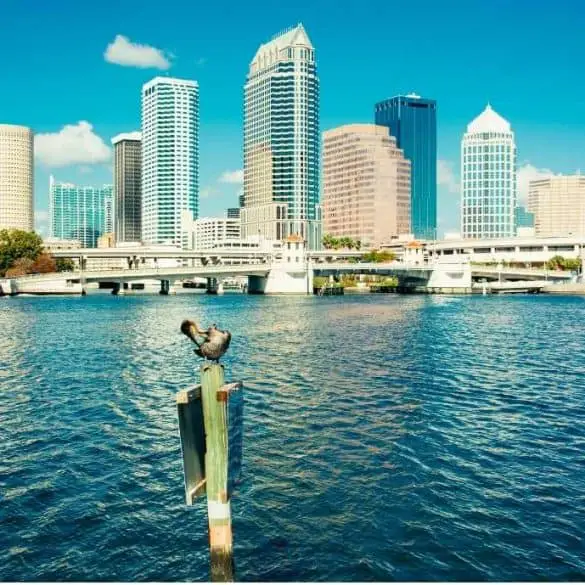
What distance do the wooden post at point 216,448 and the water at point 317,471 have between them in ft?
8.24

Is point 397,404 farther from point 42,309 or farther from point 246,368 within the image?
point 42,309

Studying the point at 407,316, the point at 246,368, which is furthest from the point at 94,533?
the point at 407,316

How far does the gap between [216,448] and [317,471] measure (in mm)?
11461

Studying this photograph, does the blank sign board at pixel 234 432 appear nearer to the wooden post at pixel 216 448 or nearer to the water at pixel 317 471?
the wooden post at pixel 216 448

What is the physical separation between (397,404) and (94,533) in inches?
842

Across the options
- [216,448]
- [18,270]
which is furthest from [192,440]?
[18,270]

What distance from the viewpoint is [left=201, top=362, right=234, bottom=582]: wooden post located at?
1557cm

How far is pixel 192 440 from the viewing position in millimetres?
15781

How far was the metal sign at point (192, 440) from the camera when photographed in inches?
603

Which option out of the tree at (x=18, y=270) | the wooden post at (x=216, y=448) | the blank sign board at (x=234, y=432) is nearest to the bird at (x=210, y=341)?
the wooden post at (x=216, y=448)

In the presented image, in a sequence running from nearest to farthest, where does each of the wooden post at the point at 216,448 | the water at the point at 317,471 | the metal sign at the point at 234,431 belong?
1. the wooden post at the point at 216,448
2. the metal sign at the point at 234,431
3. the water at the point at 317,471

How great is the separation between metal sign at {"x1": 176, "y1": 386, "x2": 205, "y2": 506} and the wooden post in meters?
0.20

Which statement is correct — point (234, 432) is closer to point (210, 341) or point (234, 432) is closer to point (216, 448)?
point (216, 448)

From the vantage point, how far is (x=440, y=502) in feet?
78.1
